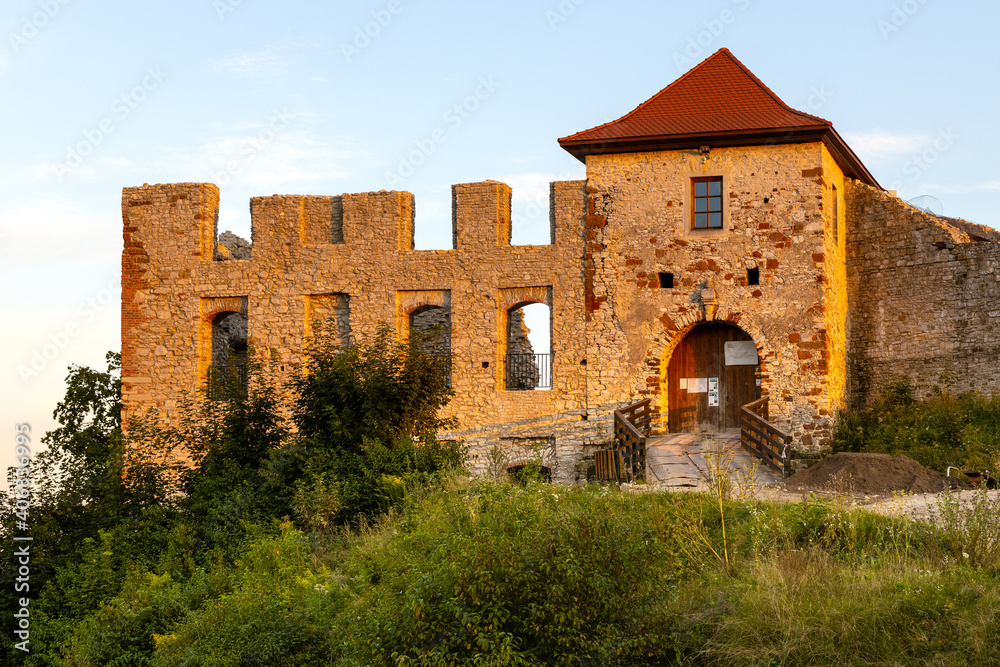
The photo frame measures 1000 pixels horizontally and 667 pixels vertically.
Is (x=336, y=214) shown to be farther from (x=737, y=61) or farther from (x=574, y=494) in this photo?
(x=574, y=494)

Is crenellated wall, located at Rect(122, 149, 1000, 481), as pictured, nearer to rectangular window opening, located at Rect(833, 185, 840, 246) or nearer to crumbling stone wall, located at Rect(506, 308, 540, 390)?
rectangular window opening, located at Rect(833, 185, 840, 246)

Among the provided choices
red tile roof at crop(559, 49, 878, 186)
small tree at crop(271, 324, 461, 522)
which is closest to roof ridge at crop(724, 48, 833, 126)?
red tile roof at crop(559, 49, 878, 186)

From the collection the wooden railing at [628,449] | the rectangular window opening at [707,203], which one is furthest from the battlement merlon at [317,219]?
the wooden railing at [628,449]

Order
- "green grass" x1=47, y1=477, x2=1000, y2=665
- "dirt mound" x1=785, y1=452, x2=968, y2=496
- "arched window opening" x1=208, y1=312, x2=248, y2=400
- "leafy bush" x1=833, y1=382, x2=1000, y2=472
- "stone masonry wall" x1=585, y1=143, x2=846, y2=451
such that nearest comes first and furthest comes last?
"green grass" x1=47, y1=477, x2=1000, y2=665
"dirt mound" x1=785, y1=452, x2=968, y2=496
"leafy bush" x1=833, y1=382, x2=1000, y2=472
"arched window opening" x1=208, y1=312, x2=248, y2=400
"stone masonry wall" x1=585, y1=143, x2=846, y2=451

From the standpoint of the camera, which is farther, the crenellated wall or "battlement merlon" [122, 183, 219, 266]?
"battlement merlon" [122, 183, 219, 266]

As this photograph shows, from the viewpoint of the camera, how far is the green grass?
8219 millimetres

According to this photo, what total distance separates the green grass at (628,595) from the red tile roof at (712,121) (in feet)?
28.8

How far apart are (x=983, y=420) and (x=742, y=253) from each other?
4876 millimetres

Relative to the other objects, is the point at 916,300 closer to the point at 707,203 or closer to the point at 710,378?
the point at 710,378

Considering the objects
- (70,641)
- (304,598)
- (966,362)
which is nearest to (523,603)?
(304,598)

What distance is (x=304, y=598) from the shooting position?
1157cm

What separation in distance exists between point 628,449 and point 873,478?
389 cm

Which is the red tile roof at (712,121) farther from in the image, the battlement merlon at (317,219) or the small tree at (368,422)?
the small tree at (368,422)

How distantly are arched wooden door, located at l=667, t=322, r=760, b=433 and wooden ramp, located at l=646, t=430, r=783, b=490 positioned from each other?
0.39 m
